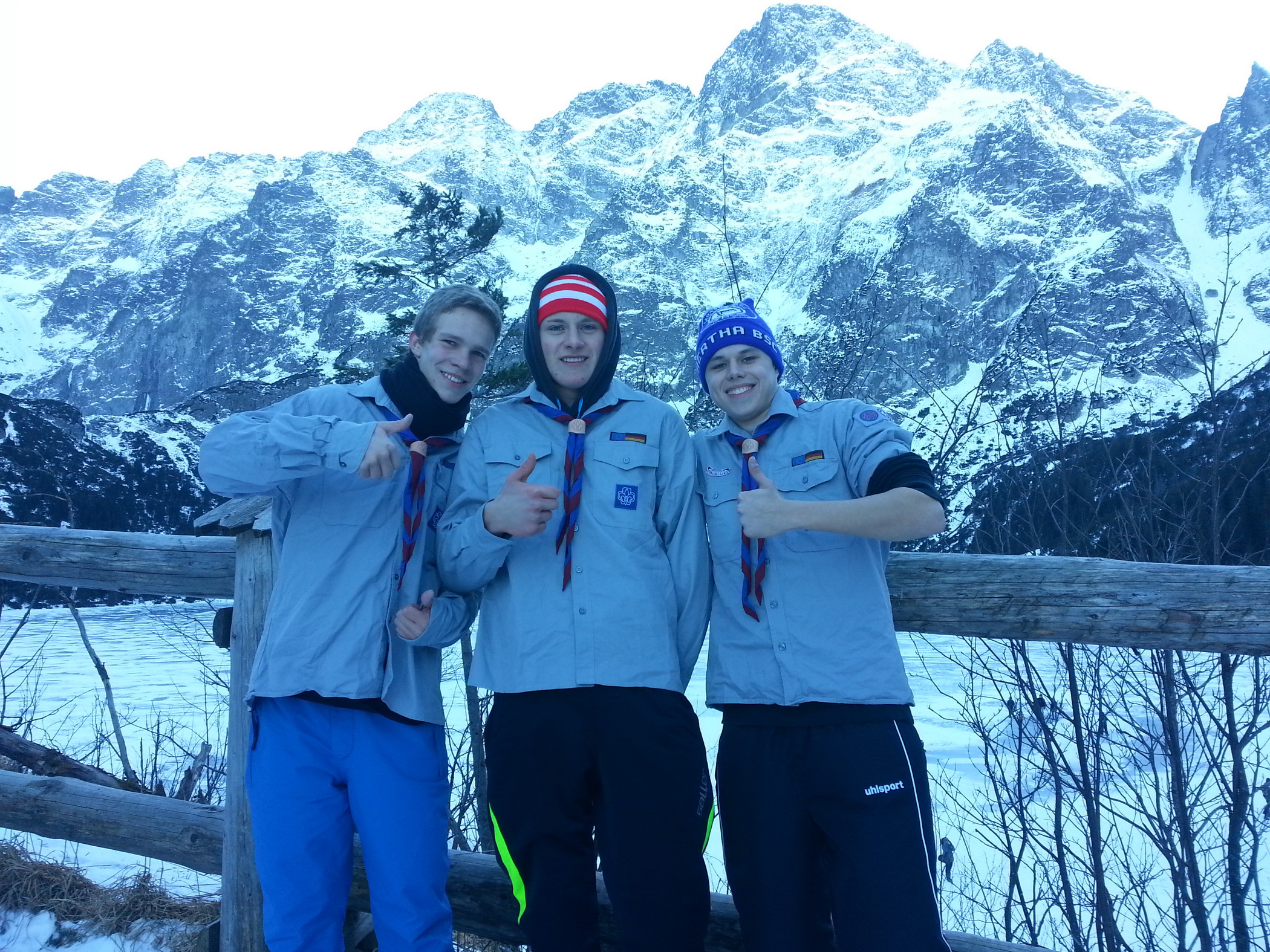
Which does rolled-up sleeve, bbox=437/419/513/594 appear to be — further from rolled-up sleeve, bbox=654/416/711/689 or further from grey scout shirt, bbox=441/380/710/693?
rolled-up sleeve, bbox=654/416/711/689

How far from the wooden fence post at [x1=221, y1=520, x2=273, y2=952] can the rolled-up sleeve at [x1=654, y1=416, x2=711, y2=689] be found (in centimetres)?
122

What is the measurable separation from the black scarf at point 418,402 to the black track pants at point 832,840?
1.18 m

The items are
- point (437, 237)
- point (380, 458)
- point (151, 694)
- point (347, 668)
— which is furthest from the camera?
point (437, 237)

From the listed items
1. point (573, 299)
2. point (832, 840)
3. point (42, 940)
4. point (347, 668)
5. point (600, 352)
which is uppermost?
point (573, 299)

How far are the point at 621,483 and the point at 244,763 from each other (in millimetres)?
1442

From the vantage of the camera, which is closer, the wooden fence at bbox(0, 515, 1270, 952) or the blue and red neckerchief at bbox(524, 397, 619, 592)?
the wooden fence at bbox(0, 515, 1270, 952)

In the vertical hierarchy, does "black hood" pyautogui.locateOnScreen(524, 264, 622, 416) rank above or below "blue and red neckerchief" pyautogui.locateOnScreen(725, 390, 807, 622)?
above

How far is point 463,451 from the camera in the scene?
2.21 meters

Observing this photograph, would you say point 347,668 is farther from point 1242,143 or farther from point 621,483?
point 1242,143

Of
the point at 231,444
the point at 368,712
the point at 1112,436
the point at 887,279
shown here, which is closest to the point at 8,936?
the point at 368,712

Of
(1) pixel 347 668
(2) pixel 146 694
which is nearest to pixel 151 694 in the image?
(2) pixel 146 694

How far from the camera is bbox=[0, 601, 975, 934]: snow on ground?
157 inches

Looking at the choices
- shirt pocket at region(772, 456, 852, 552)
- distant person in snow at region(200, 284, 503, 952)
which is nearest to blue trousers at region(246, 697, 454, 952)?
distant person in snow at region(200, 284, 503, 952)

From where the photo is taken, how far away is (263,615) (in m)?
2.37
